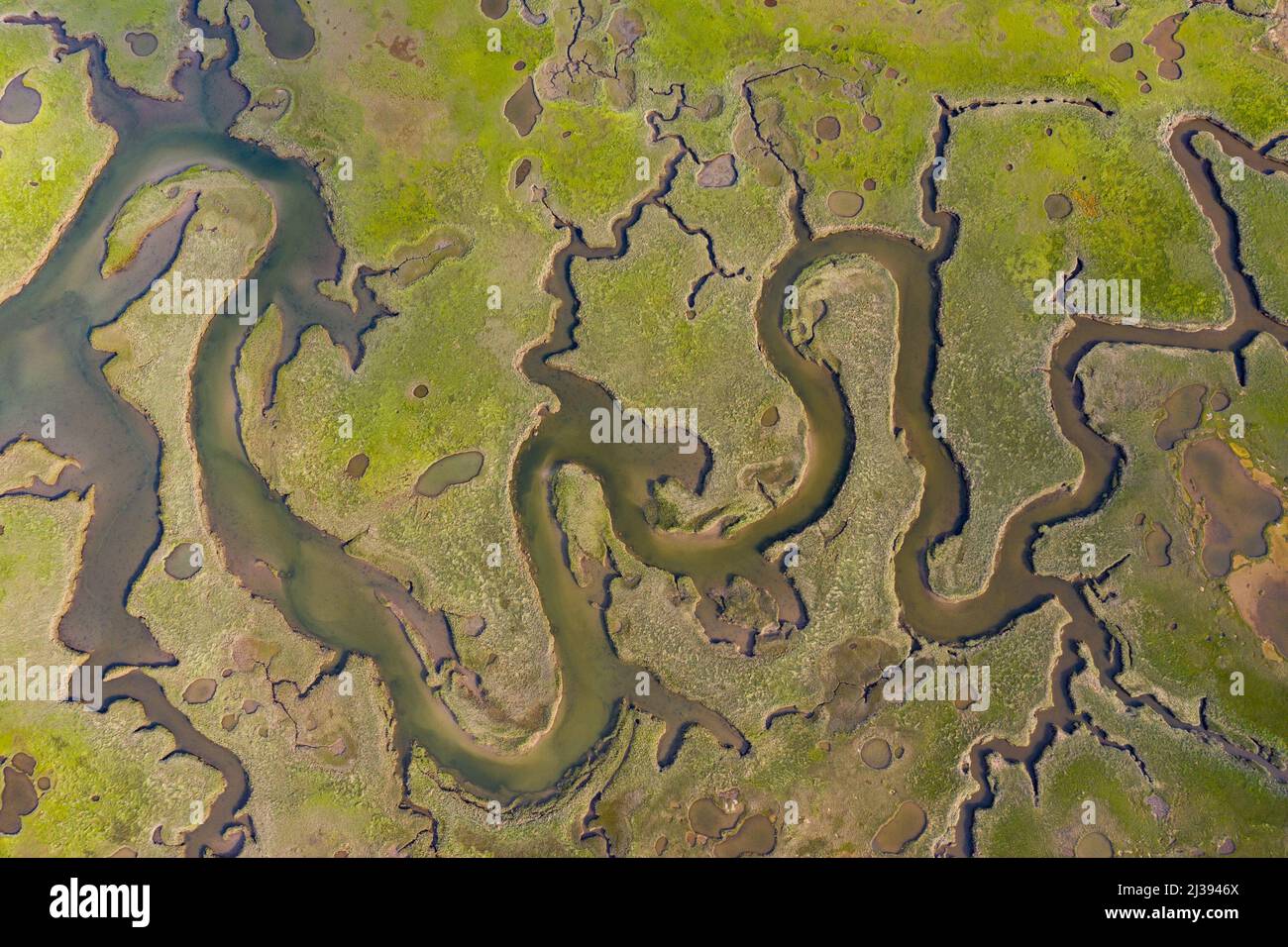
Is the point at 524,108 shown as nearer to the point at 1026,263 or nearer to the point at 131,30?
the point at 131,30

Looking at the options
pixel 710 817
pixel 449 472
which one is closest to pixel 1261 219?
pixel 710 817

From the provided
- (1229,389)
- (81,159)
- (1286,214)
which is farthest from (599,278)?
(1286,214)

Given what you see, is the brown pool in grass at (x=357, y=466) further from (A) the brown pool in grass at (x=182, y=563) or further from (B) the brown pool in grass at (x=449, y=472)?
(A) the brown pool in grass at (x=182, y=563)

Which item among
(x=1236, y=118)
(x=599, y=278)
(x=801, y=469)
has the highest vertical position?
(x=1236, y=118)
